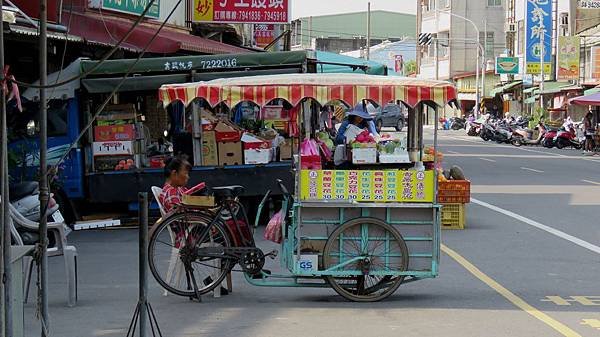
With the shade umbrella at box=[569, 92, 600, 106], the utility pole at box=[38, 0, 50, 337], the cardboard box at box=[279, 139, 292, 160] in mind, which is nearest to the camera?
the utility pole at box=[38, 0, 50, 337]

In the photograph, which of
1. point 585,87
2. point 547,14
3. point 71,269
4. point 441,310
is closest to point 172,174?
point 71,269

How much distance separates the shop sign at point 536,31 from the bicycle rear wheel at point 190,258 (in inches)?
1948

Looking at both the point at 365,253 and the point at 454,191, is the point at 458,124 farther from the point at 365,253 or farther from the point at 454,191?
the point at 365,253

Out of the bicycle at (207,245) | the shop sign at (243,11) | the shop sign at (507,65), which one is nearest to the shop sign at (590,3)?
the shop sign at (507,65)

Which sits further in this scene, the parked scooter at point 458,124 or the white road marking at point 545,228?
the parked scooter at point 458,124

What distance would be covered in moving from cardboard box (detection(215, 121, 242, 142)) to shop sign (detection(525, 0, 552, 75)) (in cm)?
4364

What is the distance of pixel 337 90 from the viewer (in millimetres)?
9312

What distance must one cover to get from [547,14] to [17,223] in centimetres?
5036

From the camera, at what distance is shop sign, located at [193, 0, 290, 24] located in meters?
22.9

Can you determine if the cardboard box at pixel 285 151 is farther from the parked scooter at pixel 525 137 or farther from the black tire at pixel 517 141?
the black tire at pixel 517 141

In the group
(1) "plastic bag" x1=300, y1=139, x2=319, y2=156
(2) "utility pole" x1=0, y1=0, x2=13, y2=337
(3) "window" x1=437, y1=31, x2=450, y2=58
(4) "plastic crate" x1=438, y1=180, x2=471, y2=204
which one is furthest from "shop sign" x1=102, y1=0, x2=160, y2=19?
(3) "window" x1=437, y1=31, x2=450, y2=58

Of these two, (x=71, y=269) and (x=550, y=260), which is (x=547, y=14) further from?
(x=71, y=269)

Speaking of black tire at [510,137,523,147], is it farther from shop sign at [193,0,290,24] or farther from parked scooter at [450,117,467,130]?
A: shop sign at [193,0,290,24]

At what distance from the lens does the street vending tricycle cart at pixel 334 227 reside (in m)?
9.25
